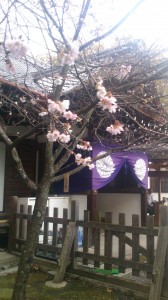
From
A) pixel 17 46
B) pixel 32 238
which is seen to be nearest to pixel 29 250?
pixel 32 238

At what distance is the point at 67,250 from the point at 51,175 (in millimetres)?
2189

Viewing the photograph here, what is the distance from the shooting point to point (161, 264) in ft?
14.4

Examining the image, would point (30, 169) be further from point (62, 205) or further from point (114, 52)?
point (114, 52)

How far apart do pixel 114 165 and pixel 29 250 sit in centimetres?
575

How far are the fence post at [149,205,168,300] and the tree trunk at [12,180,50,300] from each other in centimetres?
185

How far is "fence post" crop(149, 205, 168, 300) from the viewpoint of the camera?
4.31 metres

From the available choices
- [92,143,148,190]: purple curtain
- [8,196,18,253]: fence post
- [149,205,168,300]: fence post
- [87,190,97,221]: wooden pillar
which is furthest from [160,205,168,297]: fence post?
[87,190,97,221]: wooden pillar

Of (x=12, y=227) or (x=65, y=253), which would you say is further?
(x=12, y=227)

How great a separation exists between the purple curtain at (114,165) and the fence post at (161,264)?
3.44 m

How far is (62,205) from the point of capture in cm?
822

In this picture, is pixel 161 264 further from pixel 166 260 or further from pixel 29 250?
pixel 29 250

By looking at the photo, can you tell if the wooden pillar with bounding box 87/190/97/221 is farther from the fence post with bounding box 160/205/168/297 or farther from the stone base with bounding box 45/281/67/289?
the fence post with bounding box 160/205/168/297

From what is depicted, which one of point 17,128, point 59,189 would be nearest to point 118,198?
point 59,189

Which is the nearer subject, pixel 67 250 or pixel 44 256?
pixel 67 250
